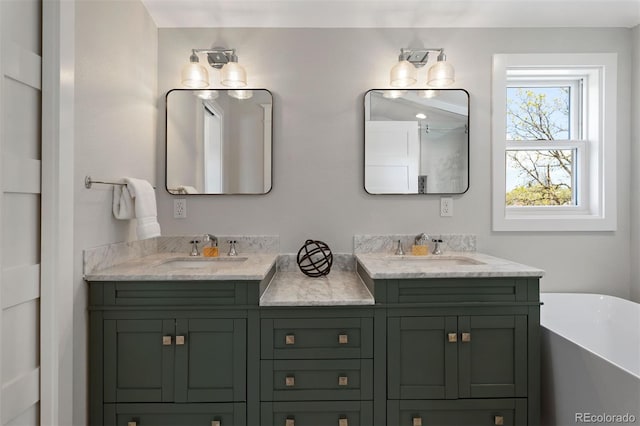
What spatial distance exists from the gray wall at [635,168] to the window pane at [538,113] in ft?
1.12

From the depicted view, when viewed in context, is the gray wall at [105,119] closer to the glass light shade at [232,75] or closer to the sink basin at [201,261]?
the sink basin at [201,261]

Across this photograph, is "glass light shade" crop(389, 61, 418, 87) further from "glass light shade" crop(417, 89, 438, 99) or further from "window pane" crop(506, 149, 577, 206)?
"window pane" crop(506, 149, 577, 206)

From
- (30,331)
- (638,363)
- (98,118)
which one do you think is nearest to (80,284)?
(30,331)

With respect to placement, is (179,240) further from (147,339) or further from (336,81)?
(336,81)

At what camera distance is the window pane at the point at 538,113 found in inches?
95.2

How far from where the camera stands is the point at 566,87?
2.41 m

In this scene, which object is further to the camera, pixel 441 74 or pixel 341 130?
pixel 341 130

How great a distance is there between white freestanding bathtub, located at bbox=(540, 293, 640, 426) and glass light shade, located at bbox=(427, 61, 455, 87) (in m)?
1.41

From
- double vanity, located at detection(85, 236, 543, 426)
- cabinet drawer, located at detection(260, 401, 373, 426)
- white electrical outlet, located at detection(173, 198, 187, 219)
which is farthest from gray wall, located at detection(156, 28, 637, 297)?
cabinet drawer, located at detection(260, 401, 373, 426)

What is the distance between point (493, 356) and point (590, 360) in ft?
1.15

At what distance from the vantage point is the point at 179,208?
2.24m

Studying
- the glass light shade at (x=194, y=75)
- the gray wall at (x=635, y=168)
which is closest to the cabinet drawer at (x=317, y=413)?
the glass light shade at (x=194, y=75)

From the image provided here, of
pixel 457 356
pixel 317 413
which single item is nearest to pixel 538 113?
pixel 457 356

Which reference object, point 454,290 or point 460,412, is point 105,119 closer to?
point 454,290
